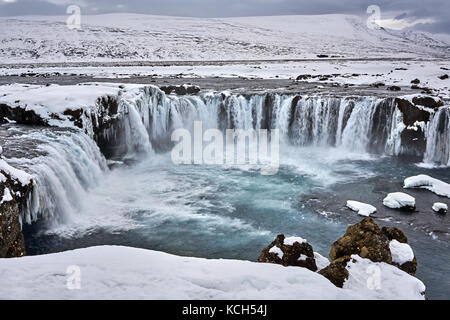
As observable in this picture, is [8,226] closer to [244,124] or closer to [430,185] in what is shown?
[430,185]

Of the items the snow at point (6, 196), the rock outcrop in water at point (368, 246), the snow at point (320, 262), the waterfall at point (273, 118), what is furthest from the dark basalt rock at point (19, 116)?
the rock outcrop in water at point (368, 246)

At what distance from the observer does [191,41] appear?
9888cm

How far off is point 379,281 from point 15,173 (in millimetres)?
6654

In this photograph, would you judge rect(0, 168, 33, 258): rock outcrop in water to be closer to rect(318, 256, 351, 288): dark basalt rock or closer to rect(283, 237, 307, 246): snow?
rect(283, 237, 307, 246): snow

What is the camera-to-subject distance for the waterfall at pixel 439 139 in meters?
15.0

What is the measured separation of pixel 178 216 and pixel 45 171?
3578 millimetres

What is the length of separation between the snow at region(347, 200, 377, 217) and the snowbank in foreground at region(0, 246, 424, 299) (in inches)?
219

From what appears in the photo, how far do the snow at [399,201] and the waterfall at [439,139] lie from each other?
6109 millimetres

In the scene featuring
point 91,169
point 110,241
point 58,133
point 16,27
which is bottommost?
point 110,241

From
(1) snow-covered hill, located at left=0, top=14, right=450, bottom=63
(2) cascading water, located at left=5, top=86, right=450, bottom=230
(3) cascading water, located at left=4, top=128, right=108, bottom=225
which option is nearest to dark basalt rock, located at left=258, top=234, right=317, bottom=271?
(3) cascading water, located at left=4, top=128, right=108, bottom=225

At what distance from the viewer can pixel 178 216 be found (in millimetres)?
9984

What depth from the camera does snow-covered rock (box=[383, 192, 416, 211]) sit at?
33.2ft
